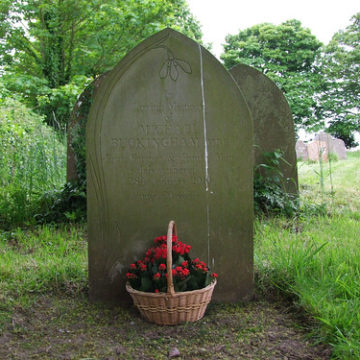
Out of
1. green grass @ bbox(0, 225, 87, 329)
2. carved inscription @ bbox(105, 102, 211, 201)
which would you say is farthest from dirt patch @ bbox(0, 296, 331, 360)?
carved inscription @ bbox(105, 102, 211, 201)

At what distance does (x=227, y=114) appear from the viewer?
2.84 m

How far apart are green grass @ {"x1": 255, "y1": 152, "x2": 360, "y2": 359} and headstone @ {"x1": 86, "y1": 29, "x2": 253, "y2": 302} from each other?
40 cm

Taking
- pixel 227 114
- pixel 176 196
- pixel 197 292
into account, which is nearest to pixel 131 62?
pixel 227 114

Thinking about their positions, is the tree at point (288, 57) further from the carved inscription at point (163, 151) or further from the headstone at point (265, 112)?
the carved inscription at point (163, 151)

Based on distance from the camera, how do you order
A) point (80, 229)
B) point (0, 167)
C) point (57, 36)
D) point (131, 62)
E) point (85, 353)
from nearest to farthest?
point (85, 353) < point (131, 62) < point (80, 229) < point (0, 167) < point (57, 36)

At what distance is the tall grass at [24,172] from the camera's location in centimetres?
486

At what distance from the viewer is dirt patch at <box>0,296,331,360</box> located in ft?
7.22

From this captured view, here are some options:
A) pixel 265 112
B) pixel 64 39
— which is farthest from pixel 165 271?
pixel 64 39

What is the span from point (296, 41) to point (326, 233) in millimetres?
22727

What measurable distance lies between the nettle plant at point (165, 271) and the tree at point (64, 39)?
28.1ft

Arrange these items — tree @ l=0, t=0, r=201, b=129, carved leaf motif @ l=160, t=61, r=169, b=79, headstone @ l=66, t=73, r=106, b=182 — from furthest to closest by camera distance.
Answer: tree @ l=0, t=0, r=201, b=129 < headstone @ l=66, t=73, r=106, b=182 < carved leaf motif @ l=160, t=61, r=169, b=79

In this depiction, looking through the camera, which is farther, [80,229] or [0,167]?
[0,167]

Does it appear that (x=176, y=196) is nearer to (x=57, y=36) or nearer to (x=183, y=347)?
(x=183, y=347)

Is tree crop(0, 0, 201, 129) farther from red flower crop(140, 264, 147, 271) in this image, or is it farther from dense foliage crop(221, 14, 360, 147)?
dense foliage crop(221, 14, 360, 147)
